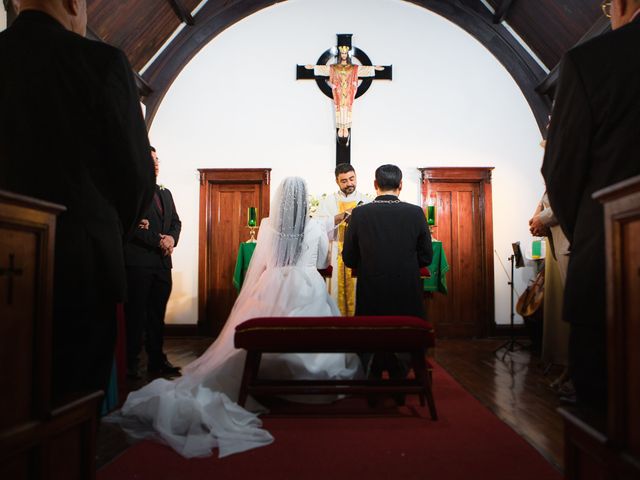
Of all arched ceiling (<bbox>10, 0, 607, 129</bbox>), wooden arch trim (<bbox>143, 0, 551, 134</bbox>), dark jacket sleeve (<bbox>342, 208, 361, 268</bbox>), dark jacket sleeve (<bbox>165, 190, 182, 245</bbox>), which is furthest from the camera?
wooden arch trim (<bbox>143, 0, 551, 134</bbox>)

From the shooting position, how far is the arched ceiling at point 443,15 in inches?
260

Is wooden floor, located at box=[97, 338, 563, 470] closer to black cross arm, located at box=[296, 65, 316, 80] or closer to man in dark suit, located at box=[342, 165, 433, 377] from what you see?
man in dark suit, located at box=[342, 165, 433, 377]

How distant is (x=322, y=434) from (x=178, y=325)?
4955mm

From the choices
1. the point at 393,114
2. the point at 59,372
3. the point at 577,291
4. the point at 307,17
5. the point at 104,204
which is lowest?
the point at 59,372

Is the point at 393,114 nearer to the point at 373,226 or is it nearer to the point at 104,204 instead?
the point at 373,226

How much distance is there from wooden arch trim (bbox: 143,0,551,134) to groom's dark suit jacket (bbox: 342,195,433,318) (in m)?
4.83

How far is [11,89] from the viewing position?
157cm

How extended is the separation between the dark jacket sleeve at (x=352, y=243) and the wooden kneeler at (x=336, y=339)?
727 mm

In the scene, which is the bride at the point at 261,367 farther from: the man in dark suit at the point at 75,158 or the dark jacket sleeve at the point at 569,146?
the dark jacket sleeve at the point at 569,146

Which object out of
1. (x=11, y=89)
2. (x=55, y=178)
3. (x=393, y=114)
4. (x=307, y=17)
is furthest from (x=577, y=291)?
(x=307, y=17)

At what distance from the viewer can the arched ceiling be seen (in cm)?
661

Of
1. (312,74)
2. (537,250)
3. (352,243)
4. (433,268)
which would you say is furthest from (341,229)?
(312,74)

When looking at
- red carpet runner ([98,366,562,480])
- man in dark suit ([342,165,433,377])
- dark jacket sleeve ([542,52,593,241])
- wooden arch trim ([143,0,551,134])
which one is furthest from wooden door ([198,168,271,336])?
dark jacket sleeve ([542,52,593,241])

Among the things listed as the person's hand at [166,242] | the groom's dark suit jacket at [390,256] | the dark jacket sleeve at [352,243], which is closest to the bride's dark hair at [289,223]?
the dark jacket sleeve at [352,243]
